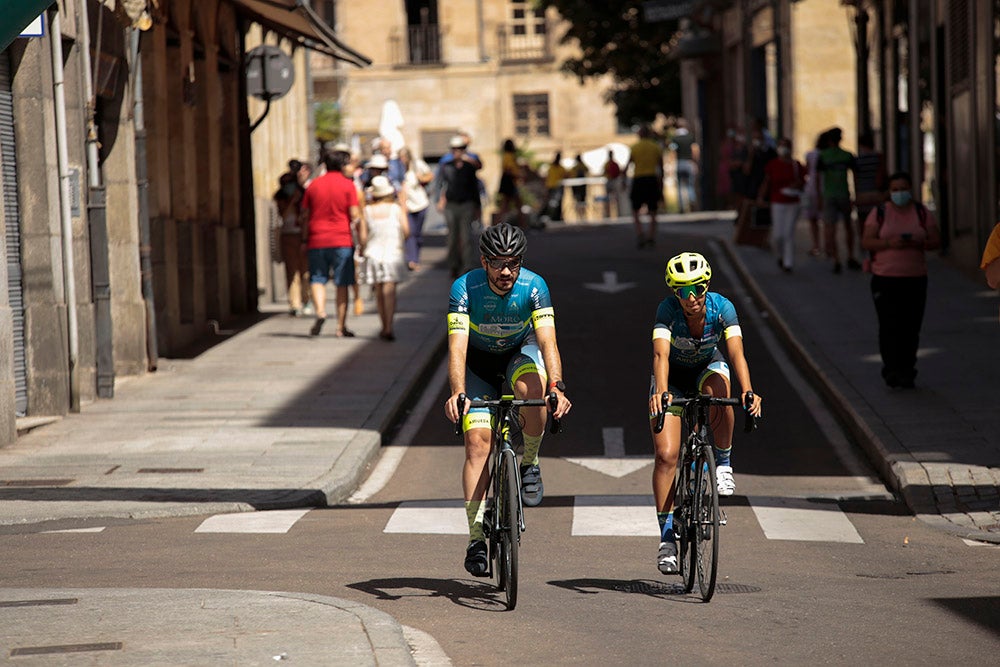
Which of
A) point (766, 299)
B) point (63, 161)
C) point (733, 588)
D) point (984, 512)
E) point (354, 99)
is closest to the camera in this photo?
point (733, 588)

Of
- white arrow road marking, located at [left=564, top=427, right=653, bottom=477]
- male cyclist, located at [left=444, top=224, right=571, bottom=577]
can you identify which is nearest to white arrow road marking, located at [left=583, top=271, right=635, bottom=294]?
white arrow road marking, located at [left=564, top=427, right=653, bottom=477]

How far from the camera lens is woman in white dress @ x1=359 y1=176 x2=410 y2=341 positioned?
67.2 feet

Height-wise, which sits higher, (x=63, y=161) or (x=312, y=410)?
(x=63, y=161)

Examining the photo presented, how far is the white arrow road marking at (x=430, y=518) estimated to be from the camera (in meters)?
11.2

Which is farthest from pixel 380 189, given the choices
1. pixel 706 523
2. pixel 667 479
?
pixel 706 523

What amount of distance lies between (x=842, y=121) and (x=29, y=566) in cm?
2905

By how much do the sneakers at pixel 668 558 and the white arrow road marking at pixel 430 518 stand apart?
1738mm

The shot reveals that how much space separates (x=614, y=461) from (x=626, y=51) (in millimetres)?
37099

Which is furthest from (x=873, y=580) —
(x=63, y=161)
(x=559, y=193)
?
(x=559, y=193)

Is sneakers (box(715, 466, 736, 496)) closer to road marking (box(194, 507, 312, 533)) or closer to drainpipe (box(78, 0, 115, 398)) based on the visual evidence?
road marking (box(194, 507, 312, 533))

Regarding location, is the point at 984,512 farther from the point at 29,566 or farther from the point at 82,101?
the point at 82,101

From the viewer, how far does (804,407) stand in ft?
54.9

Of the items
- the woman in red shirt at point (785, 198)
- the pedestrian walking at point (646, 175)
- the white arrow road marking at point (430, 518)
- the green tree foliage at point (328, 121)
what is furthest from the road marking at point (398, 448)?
the green tree foliage at point (328, 121)

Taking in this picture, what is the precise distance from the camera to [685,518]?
30.0ft
